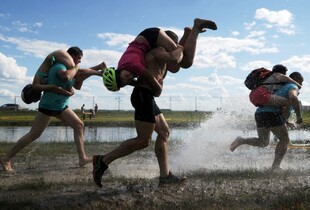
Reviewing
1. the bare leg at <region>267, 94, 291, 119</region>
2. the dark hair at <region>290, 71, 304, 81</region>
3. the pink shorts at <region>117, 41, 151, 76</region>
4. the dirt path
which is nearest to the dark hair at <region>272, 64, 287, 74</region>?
the dark hair at <region>290, 71, 304, 81</region>

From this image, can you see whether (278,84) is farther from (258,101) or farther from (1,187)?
(1,187)

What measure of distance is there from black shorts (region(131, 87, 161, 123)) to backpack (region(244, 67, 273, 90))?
9.42 feet

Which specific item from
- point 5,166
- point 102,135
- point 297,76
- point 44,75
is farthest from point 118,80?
point 102,135

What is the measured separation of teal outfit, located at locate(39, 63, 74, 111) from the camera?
20.7ft

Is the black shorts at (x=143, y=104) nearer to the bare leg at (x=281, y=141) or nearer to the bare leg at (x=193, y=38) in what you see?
the bare leg at (x=193, y=38)

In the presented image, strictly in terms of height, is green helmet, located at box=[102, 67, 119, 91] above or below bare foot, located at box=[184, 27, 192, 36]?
below

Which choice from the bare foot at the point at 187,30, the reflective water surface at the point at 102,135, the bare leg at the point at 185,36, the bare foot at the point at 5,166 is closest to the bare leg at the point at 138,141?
the bare leg at the point at 185,36

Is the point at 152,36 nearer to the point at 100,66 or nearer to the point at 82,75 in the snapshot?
the point at 100,66

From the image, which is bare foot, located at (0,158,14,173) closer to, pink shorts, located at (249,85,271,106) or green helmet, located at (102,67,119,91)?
green helmet, located at (102,67,119,91)

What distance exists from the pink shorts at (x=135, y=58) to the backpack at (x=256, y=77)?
2873mm

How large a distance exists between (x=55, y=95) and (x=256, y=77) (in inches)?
131

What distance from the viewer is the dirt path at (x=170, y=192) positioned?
168 inches

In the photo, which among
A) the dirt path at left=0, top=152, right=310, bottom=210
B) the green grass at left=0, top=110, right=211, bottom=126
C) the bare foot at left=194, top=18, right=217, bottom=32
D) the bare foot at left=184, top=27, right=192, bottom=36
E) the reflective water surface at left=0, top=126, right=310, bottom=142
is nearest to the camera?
the dirt path at left=0, top=152, right=310, bottom=210

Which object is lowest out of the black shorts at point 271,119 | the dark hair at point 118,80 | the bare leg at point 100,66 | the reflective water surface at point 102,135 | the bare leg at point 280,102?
the reflective water surface at point 102,135
